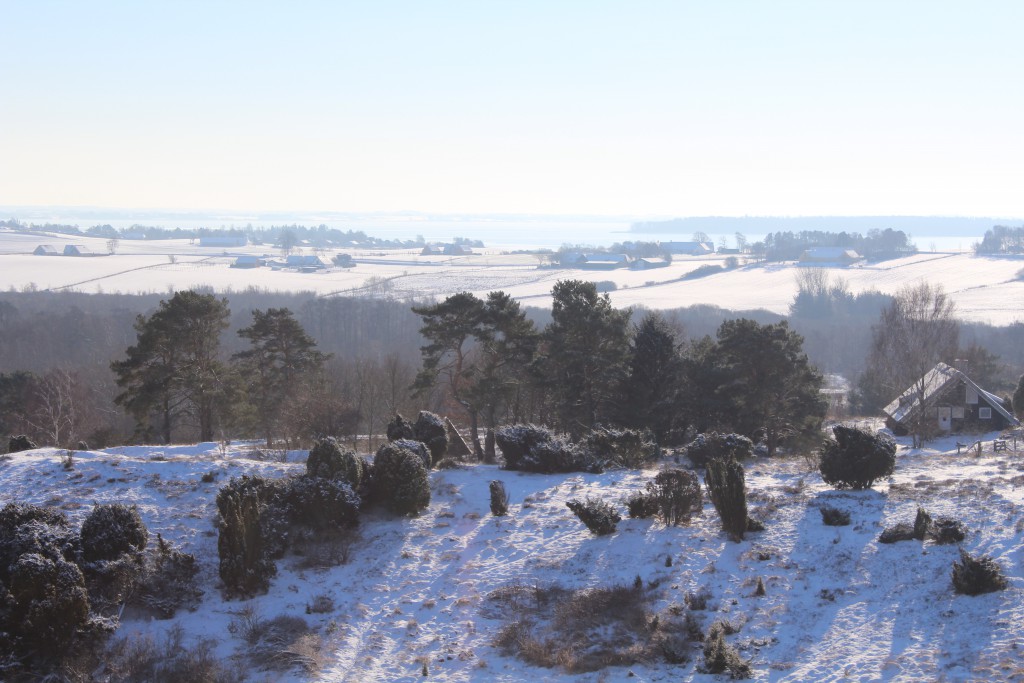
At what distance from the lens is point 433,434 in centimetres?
2431

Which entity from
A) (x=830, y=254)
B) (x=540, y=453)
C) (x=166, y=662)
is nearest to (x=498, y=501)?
(x=540, y=453)

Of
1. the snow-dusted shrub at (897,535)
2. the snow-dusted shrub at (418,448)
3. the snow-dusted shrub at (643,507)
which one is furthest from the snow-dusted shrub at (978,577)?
the snow-dusted shrub at (418,448)

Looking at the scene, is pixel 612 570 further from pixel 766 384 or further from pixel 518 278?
pixel 518 278

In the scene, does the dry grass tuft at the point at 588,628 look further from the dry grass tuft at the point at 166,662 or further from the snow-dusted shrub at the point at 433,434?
the snow-dusted shrub at the point at 433,434

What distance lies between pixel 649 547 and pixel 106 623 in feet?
35.1

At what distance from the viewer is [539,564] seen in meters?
17.4

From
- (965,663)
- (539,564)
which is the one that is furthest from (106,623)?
(965,663)

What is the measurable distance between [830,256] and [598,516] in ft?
443

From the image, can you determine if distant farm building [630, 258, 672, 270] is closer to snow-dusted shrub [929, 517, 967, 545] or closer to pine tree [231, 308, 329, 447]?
pine tree [231, 308, 329, 447]

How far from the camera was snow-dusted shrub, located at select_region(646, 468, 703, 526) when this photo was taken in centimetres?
1870

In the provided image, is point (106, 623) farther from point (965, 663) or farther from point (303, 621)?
point (965, 663)

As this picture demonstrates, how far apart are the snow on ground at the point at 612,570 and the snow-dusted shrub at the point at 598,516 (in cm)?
29

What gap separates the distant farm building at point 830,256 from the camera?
5443 inches

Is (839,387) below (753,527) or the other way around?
below
